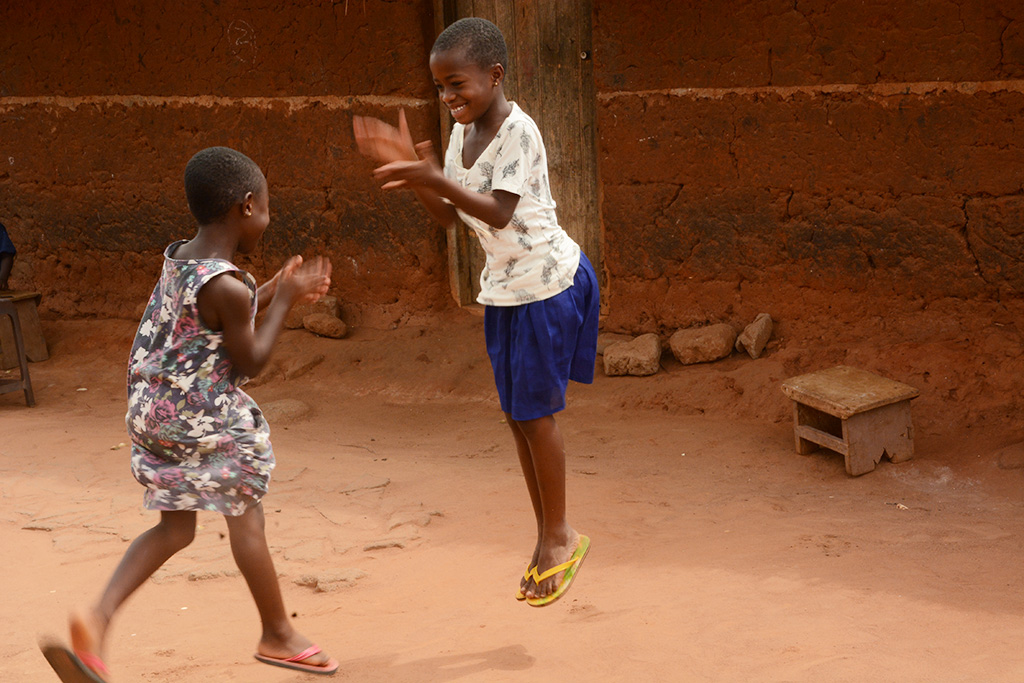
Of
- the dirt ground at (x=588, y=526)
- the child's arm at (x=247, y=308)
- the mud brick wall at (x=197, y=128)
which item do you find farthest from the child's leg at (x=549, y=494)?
the mud brick wall at (x=197, y=128)

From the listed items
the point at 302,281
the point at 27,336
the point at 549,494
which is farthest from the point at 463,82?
the point at 27,336

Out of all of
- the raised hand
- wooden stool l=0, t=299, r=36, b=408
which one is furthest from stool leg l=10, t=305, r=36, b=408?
the raised hand

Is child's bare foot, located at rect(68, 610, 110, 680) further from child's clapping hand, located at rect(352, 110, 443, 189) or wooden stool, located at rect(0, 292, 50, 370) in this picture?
wooden stool, located at rect(0, 292, 50, 370)

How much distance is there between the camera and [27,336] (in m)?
Answer: 7.43

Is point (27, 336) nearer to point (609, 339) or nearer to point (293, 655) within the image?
point (609, 339)

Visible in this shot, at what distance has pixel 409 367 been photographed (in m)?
6.63

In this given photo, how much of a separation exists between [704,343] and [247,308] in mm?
3779

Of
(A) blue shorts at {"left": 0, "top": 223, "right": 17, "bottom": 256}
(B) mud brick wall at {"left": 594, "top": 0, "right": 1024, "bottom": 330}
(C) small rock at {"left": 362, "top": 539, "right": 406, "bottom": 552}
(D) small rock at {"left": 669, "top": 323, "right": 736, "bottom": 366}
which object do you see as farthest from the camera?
(A) blue shorts at {"left": 0, "top": 223, "right": 17, "bottom": 256}

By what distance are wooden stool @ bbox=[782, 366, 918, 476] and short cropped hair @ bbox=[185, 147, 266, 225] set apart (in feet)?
10.3

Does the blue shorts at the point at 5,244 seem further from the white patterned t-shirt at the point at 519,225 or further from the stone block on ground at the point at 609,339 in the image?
the white patterned t-shirt at the point at 519,225

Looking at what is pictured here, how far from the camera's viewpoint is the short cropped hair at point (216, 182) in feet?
9.06

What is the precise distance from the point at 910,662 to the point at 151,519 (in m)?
3.15

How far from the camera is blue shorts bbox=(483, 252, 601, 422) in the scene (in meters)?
3.08

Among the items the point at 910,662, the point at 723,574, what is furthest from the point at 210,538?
the point at 910,662
